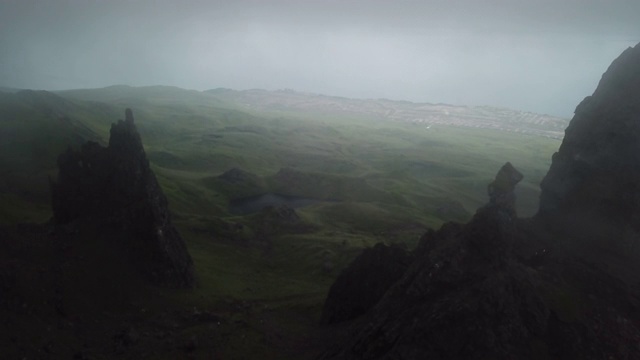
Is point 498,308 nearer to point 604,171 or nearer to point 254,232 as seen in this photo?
point 604,171

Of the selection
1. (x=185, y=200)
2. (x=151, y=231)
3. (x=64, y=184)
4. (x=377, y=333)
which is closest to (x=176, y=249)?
(x=151, y=231)

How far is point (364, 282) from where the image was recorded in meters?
61.3

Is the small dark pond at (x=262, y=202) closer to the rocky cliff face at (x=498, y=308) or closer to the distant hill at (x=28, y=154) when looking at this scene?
the distant hill at (x=28, y=154)

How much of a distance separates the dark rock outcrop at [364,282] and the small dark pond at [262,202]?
100.0 metres

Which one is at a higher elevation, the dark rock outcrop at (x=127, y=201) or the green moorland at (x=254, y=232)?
the dark rock outcrop at (x=127, y=201)

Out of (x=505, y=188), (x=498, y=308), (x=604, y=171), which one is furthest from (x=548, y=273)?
(x=604, y=171)

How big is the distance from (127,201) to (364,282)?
36.0 meters

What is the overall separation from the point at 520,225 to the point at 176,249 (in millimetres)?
47995

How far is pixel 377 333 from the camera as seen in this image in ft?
125

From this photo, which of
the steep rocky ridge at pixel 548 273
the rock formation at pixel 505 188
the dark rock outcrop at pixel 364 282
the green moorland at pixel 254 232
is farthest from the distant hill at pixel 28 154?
the rock formation at pixel 505 188

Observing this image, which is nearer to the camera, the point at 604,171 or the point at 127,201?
the point at 604,171

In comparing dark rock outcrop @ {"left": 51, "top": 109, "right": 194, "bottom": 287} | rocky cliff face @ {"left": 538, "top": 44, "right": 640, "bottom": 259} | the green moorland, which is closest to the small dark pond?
the green moorland

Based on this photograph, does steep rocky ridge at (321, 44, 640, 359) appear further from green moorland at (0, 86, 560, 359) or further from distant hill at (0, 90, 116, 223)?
distant hill at (0, 90, 116, 223)

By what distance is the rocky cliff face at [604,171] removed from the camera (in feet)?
157
